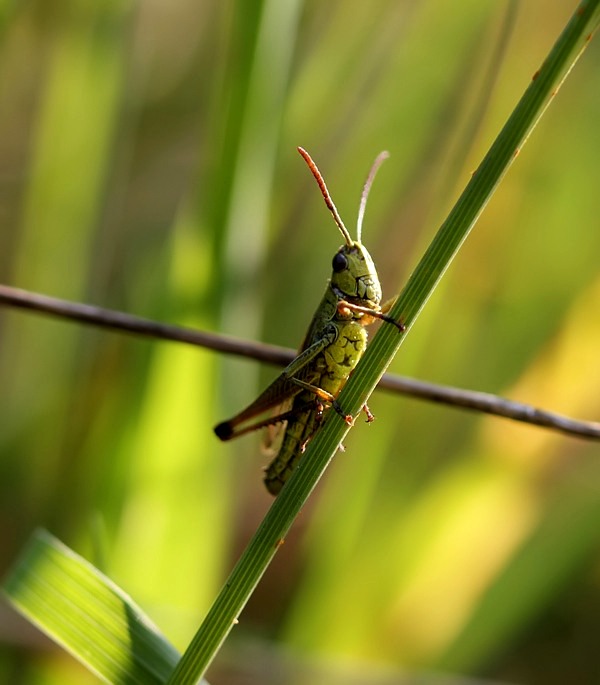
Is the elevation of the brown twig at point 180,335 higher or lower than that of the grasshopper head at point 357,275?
lower

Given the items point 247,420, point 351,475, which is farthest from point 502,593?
point 247,420

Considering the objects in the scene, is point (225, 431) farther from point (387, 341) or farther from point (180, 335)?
point (387, 341)

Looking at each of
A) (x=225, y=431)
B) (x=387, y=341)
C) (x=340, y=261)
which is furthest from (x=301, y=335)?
(x=387, y=341)

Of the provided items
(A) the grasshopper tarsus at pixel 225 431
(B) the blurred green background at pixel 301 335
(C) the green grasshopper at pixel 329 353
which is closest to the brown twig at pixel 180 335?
(C) the green grasshopper at pixel 329 353

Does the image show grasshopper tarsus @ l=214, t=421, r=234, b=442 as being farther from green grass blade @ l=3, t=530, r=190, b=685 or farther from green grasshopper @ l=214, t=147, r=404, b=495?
green grass blade @ l=3, t=530, r=190, b=685

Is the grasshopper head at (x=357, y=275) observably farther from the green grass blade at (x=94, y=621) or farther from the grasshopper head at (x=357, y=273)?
the green grass blade at (x=94, y=621)

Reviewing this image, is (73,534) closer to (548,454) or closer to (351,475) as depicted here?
(351,475)
